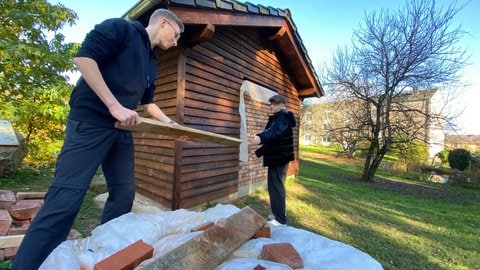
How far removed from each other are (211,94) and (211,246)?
3628 millimetres

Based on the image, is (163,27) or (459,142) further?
(459,142)

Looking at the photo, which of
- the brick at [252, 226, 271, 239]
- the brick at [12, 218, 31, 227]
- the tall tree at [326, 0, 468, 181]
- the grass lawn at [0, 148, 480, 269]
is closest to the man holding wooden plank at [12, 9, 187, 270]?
the brick at [252, 226, 271, 239]

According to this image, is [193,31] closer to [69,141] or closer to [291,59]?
[69,141]

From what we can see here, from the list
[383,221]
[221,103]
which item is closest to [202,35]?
[221,103]

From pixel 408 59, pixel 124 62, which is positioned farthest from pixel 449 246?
pixel 408 59

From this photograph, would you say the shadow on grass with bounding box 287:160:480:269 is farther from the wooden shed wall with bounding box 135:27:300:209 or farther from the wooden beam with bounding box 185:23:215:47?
the wooden beam with bounding box 185:23:215:47

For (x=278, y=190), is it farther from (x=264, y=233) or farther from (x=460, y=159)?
(x=460, y=159)

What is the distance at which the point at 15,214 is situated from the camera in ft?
8.49

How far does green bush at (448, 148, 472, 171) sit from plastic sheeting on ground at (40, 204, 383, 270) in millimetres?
16819

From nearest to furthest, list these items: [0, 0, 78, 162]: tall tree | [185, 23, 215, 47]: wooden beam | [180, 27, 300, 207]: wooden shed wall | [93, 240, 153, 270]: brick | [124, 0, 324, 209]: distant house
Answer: [93, 240, 153, 270]: brick < [185, 23, 215, 47]: wooden beam < [124, 0, 324, 209]: distant house < [180, 27, 300, 207]: wooden shed wall < [0, 0, 78, 162]: tall tree

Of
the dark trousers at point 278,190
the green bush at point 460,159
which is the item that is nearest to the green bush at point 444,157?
the green bush at point 460,159

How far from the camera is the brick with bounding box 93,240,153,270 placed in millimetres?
1122

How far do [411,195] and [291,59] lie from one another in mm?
5980

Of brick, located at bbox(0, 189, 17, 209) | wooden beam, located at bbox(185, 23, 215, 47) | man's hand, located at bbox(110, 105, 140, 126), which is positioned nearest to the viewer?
man's hand, located at bbox(110, 105, 140, 126)
